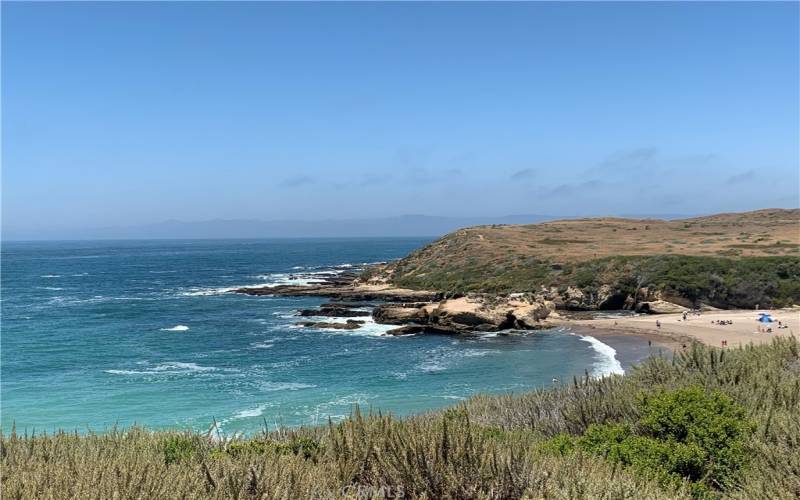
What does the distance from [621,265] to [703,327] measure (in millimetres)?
18110

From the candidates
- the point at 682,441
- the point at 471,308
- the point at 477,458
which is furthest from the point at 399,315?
the point at 477,458

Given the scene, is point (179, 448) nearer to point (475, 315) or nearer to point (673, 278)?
point (475, 315)

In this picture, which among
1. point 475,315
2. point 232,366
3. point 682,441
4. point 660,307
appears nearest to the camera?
point 682,441

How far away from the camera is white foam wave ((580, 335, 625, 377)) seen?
1069 inches

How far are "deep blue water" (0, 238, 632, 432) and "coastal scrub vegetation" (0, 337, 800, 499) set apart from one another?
12.2 meters

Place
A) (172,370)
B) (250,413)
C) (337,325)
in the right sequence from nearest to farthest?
(250,413) → (172,370) → (337,325)

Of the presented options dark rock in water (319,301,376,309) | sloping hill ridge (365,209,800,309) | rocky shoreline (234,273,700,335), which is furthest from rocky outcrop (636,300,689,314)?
dark rock in water (319,301,376,309)

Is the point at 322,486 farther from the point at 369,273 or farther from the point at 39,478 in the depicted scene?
the point at 369,273

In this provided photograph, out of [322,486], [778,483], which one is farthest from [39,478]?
[778,483]

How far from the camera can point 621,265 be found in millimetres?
54219

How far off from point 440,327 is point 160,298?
33.7 m

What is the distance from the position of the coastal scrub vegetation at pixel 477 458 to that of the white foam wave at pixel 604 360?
16.5 metres

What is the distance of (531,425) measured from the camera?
1116 cm

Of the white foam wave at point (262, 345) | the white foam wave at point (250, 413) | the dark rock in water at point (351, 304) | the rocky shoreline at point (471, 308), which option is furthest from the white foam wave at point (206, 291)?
the white foam wave at point (250, 413)
